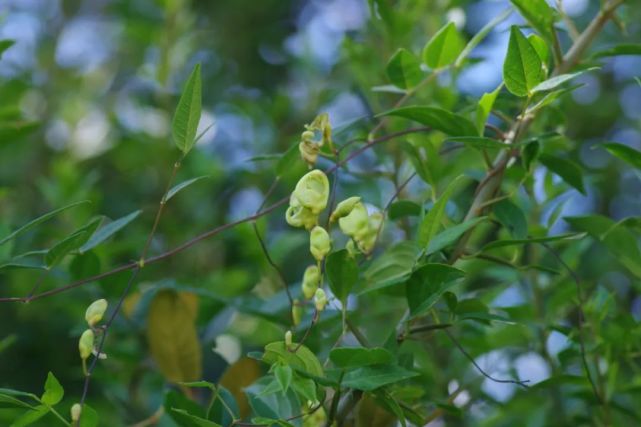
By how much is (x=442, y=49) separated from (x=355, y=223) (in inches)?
9.9

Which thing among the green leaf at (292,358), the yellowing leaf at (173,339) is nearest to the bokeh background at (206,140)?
the yellowing leaf at (173,339)

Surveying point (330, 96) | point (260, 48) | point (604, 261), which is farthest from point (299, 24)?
point (604, 261)

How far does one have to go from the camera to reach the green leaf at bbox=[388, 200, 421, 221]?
0.80 m

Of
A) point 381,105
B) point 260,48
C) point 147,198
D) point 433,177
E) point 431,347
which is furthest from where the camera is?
point 260,48

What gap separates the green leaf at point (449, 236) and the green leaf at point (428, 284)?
16mm

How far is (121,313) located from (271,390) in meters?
0.47

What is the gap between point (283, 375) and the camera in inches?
22.4

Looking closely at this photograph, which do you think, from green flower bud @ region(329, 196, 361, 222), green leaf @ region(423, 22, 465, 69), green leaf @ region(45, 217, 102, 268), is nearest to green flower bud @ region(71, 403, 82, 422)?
green leaf @ region(45, 217, 102, 268)

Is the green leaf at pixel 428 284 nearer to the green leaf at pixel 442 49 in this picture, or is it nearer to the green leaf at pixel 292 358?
the green leaf at pixel 292 358

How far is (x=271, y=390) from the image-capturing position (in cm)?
59

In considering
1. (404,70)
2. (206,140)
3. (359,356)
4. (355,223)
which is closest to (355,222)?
(355,223)

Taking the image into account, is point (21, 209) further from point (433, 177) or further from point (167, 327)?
point (433, 177)

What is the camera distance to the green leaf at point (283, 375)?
1.84ft

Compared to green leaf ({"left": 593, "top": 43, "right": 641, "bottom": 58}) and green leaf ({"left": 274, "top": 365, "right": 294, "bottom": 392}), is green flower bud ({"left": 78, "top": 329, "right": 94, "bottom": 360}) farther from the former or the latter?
green leaf ({"left": 593, "top": 43, "right": 641, "bottom": 58})
